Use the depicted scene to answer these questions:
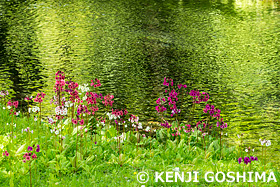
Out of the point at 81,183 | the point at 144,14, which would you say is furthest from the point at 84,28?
the point at 81,183

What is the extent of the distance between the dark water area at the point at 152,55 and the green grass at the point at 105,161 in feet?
6.77

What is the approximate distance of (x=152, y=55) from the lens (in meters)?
18.7

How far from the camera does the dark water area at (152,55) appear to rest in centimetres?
1218

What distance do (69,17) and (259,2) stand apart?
85.4ft

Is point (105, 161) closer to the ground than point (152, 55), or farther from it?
closer to the ground
